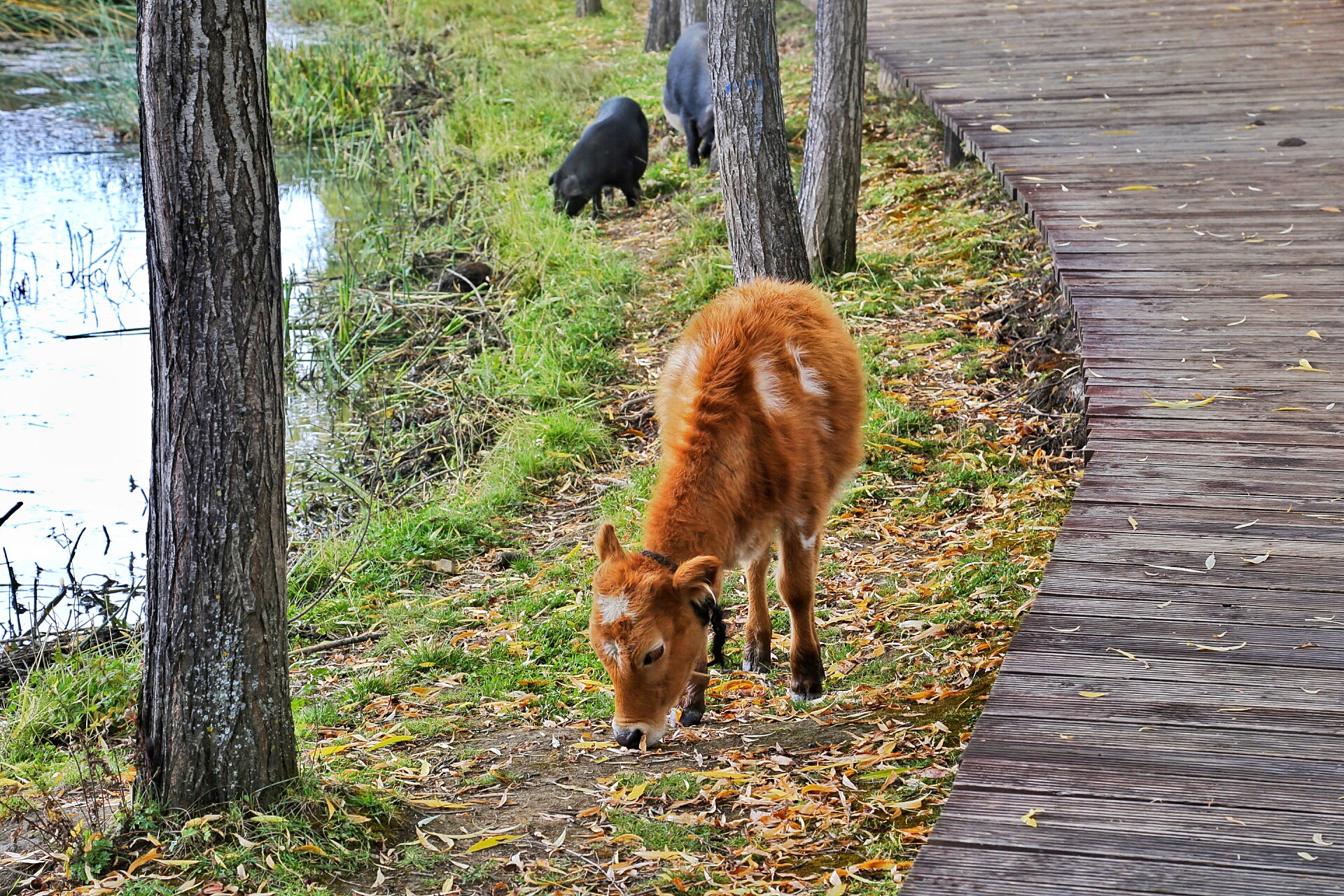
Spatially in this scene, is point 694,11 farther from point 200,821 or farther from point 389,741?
point 200,821

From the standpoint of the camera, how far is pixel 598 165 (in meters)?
12.1

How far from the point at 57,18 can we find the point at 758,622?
17426 millimetres

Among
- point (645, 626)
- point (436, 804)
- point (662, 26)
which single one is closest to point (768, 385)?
point (645, 626)

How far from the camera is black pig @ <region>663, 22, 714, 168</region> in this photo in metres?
12.5

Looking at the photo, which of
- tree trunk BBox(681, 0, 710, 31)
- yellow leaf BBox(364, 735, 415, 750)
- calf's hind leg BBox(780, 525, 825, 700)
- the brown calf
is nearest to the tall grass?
tree trunk BBox(681, 0, 710, 31)

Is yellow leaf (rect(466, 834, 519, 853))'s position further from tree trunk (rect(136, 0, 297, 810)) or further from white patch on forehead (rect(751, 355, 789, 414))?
white patch on forehead (rect(751, 355, 789, 414))

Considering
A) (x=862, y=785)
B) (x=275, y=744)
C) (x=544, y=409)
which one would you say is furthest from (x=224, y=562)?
(x=544, y=409)

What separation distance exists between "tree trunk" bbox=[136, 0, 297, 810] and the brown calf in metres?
1.13

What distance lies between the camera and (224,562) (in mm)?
3850

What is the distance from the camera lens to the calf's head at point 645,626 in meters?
3.88

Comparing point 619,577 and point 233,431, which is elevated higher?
point 233,431

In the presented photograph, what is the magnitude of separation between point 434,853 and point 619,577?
1089mm

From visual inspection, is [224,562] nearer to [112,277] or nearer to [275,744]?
[275,744]

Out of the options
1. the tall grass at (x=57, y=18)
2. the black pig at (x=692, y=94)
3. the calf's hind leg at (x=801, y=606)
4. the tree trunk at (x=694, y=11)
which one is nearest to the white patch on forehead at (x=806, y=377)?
the calf's hind leg at (x=801, y=606)
